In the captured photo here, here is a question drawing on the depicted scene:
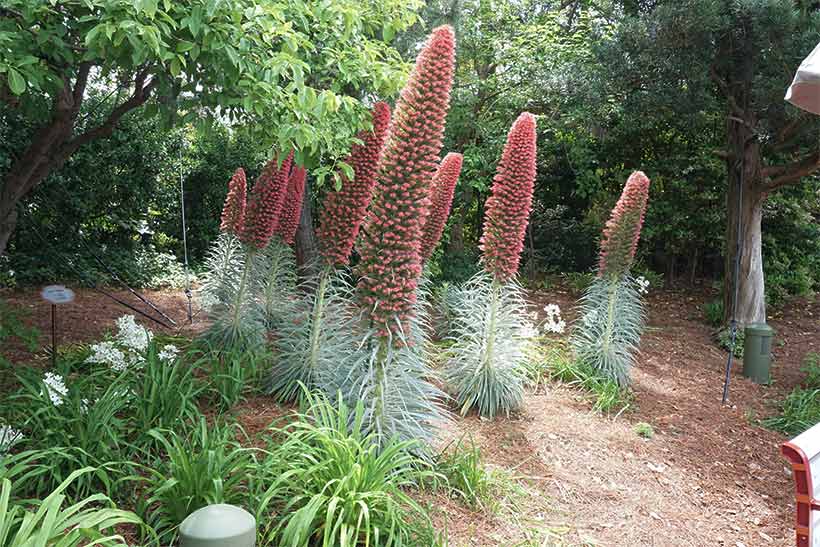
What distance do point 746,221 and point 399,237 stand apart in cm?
647

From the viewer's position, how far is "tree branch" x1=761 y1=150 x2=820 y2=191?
23.3 feet

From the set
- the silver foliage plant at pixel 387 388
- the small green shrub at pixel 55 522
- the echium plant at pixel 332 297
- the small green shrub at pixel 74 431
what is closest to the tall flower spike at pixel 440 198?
the echium plant at pixel 332 297

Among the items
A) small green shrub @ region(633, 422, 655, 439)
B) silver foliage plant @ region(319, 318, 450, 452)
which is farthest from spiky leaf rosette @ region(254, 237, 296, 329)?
small green shrub @ region(633, 422, 655, 439)

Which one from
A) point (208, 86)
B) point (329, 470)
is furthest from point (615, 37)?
point (329, 470)

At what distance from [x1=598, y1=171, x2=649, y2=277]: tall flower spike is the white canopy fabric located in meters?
1.99

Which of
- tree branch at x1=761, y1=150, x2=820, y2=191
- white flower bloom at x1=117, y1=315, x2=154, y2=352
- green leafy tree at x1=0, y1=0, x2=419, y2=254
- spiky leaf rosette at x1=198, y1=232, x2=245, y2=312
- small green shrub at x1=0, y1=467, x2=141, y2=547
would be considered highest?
tree branch at x1=761, y1=150, x2=820, y2=191

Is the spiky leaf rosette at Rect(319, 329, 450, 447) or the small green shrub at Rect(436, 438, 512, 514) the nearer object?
the small green shrub at Rect(436, 438, 512, 514)

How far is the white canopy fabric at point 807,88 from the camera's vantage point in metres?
2.66

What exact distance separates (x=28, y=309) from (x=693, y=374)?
25.0 feet

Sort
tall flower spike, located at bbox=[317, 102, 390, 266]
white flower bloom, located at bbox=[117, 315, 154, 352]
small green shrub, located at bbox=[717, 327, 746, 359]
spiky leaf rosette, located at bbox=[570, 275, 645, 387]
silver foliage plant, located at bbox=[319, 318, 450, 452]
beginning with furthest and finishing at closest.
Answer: small green shrub, located at bbox=[717, 327, 746, 359] < spiky leaf rosette, located at bbox=[570, 275, 645, 387] < white flower bloom, located at bbox=[117, 315, 154, 352] < tall flower spike, located at bbox=[317, 102, 390, 266] < silver foliage plant, located at bbox=[319, 318, 450, 452]

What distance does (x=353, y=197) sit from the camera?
3854 millimetres

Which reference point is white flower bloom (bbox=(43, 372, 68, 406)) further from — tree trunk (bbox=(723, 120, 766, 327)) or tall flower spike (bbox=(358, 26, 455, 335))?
tree trunk (bbox=(723, 120, 766, 327))

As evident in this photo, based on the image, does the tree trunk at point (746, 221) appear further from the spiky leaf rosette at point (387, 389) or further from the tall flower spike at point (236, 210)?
the tall flower spike at point (236, 210)

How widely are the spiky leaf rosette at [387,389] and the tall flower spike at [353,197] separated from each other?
790 millimetres
